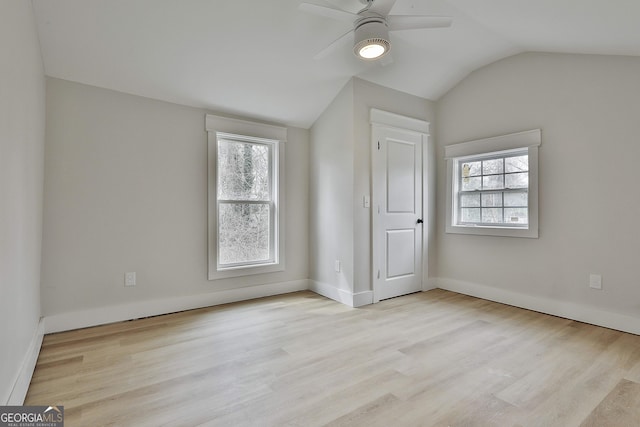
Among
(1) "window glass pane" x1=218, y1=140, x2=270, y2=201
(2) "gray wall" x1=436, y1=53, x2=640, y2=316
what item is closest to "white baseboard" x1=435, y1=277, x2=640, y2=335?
(2) "gray wall" x1=436, y1=53, x2=640, y2=316

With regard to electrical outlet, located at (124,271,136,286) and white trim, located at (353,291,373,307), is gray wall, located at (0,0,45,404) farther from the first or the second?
white trim, located at (353,291,373,307)

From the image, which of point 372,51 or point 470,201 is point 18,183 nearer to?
point 372,51

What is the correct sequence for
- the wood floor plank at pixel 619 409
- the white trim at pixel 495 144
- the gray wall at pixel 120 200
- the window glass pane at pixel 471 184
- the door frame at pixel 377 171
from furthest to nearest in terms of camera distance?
the window glass pane at pixel 471 184, the door frame at pixel 377 171, the white trim at pixel 495 144, the gray wall at pixel 120 200, the wood floor plank at pixel 619 409

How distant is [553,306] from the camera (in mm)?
3100

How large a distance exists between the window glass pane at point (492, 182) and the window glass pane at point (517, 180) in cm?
6

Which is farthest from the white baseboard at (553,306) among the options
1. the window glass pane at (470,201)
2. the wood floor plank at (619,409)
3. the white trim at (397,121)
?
the white trim at (397,121)

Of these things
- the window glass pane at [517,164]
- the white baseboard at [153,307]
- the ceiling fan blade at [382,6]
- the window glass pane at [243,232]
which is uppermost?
the ceiling fan blade at [382,6]

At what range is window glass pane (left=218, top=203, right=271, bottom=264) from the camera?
3549 millimetres

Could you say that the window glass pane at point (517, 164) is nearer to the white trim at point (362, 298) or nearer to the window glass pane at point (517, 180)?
the window glass pane at point (517, 180)

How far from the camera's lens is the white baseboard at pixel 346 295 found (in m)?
3.36

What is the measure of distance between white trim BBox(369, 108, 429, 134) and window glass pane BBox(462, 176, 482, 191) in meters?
0.80

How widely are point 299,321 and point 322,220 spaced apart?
134 centimetres

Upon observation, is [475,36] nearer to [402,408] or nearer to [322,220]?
[322,220]

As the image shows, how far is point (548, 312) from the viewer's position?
10.2 feet
